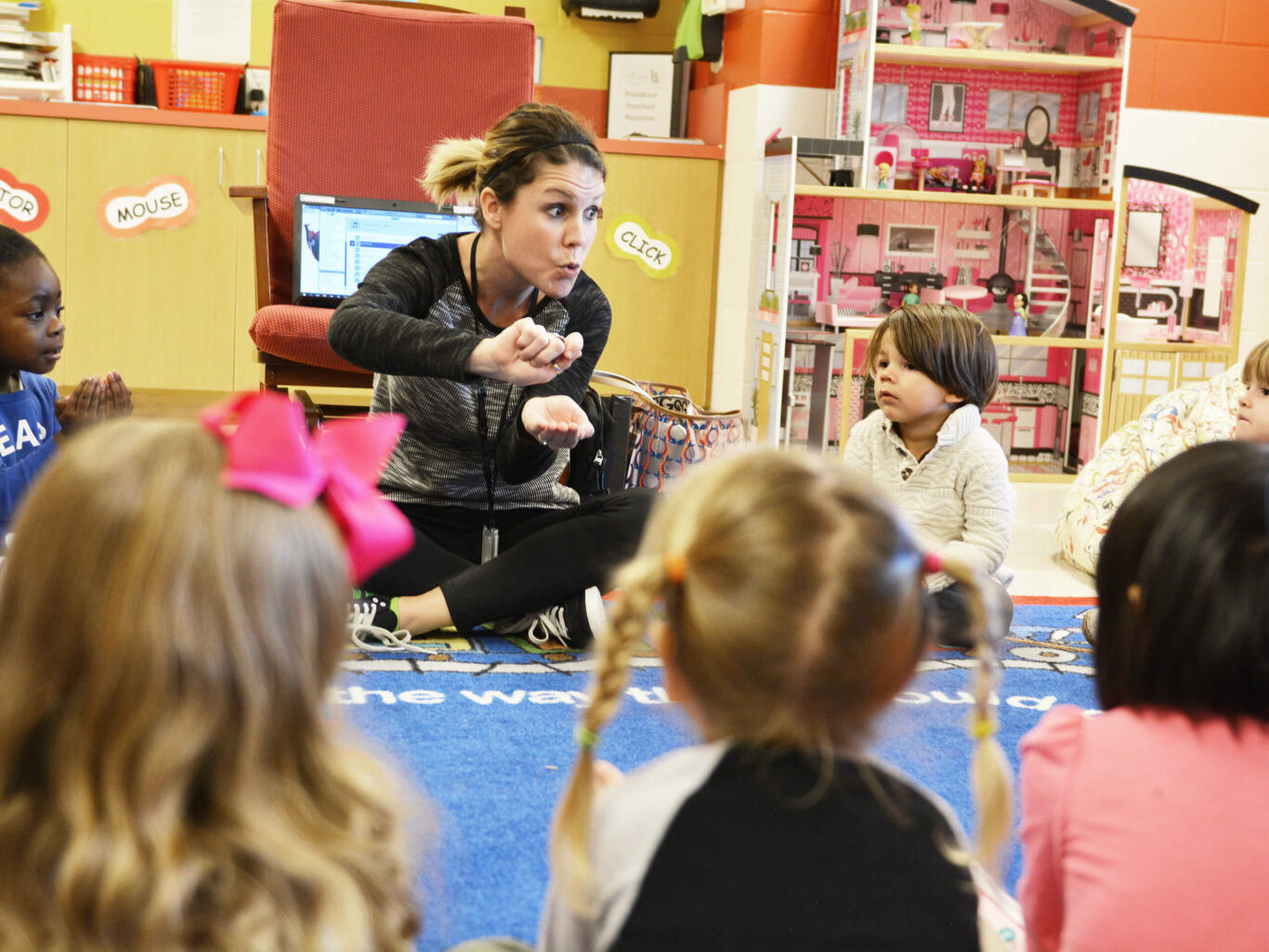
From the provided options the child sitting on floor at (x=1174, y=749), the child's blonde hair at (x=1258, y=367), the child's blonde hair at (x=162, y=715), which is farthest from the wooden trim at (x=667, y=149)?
the child's blonde hair at (x=162, y=715)

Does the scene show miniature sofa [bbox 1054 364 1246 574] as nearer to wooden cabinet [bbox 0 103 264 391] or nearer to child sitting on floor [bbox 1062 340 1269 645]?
child sitting on floor [bbox 1062 340 1269 645]

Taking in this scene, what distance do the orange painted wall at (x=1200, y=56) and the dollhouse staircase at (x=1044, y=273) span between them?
17.5 inches

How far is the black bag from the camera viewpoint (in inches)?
88.8

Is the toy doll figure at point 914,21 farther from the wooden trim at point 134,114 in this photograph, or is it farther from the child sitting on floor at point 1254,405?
the wooden trim at point 134,114

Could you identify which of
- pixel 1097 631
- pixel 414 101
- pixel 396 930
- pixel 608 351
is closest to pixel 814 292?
pixel 608 351

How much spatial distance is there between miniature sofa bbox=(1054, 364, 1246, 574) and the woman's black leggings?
1175 mm

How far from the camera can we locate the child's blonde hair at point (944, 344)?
2.15 meters

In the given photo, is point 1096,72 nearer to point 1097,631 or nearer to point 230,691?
point 1097,631

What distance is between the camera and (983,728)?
30.3 inches

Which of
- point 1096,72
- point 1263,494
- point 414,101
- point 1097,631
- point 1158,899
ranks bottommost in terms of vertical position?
point 1158,899

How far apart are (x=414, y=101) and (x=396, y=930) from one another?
2602mm

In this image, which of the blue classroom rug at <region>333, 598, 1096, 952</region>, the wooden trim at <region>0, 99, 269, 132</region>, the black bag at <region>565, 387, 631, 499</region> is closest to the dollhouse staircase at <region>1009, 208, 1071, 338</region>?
the blue classroom rug at <region>333, 598, 1096, 952</region>

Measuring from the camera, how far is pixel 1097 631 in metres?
0.92

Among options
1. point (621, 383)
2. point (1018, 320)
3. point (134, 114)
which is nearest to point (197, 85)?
point (134, 114)
